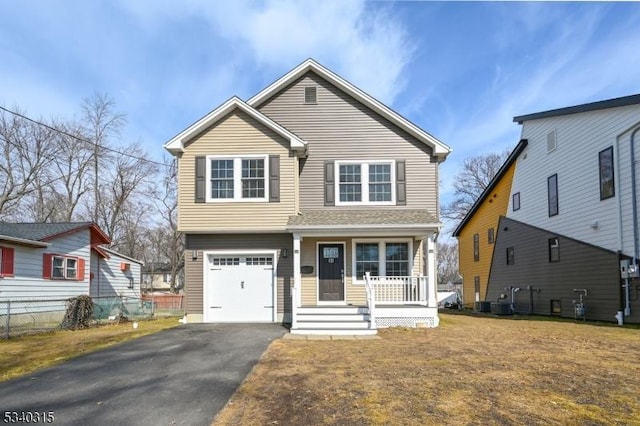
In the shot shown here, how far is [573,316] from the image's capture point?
54.9 ft

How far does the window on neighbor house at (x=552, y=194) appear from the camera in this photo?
18.0 metres

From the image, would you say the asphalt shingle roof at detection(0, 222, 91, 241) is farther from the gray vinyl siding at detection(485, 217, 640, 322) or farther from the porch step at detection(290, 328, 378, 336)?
the gray vinyl siding at detection(485, 217, 640, 322)

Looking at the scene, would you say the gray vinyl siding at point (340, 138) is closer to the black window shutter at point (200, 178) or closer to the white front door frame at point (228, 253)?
the white front door frame at point (228, 253)

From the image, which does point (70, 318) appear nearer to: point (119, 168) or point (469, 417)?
point (469, 417)

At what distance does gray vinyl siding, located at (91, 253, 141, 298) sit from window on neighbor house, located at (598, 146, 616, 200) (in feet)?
67.9

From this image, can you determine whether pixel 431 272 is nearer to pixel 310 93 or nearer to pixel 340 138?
pixel 340 138

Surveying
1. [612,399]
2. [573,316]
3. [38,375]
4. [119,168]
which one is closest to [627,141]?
[573,316]

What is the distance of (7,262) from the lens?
578 inches

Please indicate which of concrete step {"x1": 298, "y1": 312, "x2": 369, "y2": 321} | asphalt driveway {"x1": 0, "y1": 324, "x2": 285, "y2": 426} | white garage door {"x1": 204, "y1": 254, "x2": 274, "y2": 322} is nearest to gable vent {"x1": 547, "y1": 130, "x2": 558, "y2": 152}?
concrete step {"x1": 298, "y1": 312, "x2": 369, "y2": 321}

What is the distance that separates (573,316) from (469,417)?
14.0m

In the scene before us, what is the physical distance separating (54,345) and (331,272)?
7.63m

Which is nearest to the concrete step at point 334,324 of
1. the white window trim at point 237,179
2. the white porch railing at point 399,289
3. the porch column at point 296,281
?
the porch column at point 296,281

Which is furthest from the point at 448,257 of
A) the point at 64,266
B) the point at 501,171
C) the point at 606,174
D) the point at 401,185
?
the point at 64,266

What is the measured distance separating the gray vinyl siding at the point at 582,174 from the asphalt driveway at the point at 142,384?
11917 mm
